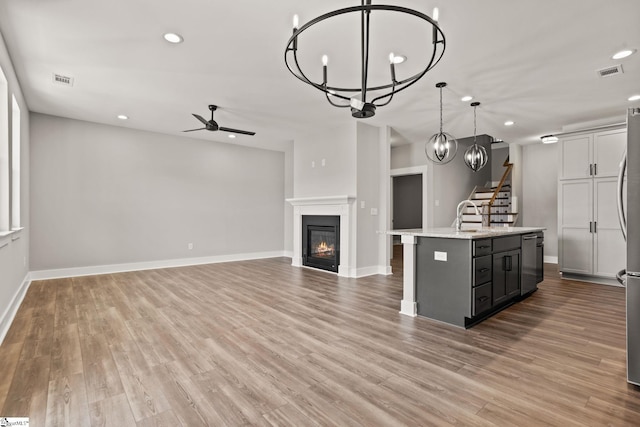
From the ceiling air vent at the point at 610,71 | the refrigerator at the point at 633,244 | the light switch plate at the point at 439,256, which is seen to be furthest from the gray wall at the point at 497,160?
the refrigerator at the point at 633,244

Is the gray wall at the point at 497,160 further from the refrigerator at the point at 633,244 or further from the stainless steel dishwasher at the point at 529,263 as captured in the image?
the refrigerator at the point at 633,244

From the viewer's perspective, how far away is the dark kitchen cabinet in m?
3.46

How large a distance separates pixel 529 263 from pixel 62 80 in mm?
6410

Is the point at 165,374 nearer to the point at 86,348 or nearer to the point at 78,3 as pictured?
the point at 86,348

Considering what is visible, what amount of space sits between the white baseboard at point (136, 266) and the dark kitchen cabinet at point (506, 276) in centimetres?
555

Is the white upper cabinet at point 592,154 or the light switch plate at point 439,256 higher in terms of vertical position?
the white upper cabinet at point 592,154

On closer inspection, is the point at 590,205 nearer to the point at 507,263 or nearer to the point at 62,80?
the point at 507,263

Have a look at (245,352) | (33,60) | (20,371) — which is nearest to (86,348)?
(20,371)

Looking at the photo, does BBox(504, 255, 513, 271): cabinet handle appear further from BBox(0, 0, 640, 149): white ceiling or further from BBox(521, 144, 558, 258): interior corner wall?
BBox(521, 144, 558, 258): interior corner wall

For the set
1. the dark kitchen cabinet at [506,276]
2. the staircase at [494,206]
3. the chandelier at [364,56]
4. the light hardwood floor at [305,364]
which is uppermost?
the chandelier at [364,56]

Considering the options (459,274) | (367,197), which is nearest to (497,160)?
(367,197)

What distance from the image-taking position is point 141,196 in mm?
6289

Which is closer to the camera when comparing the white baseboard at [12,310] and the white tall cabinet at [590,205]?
the white baseboard at [12,310]

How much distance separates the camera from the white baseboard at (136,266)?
5.37 metres
